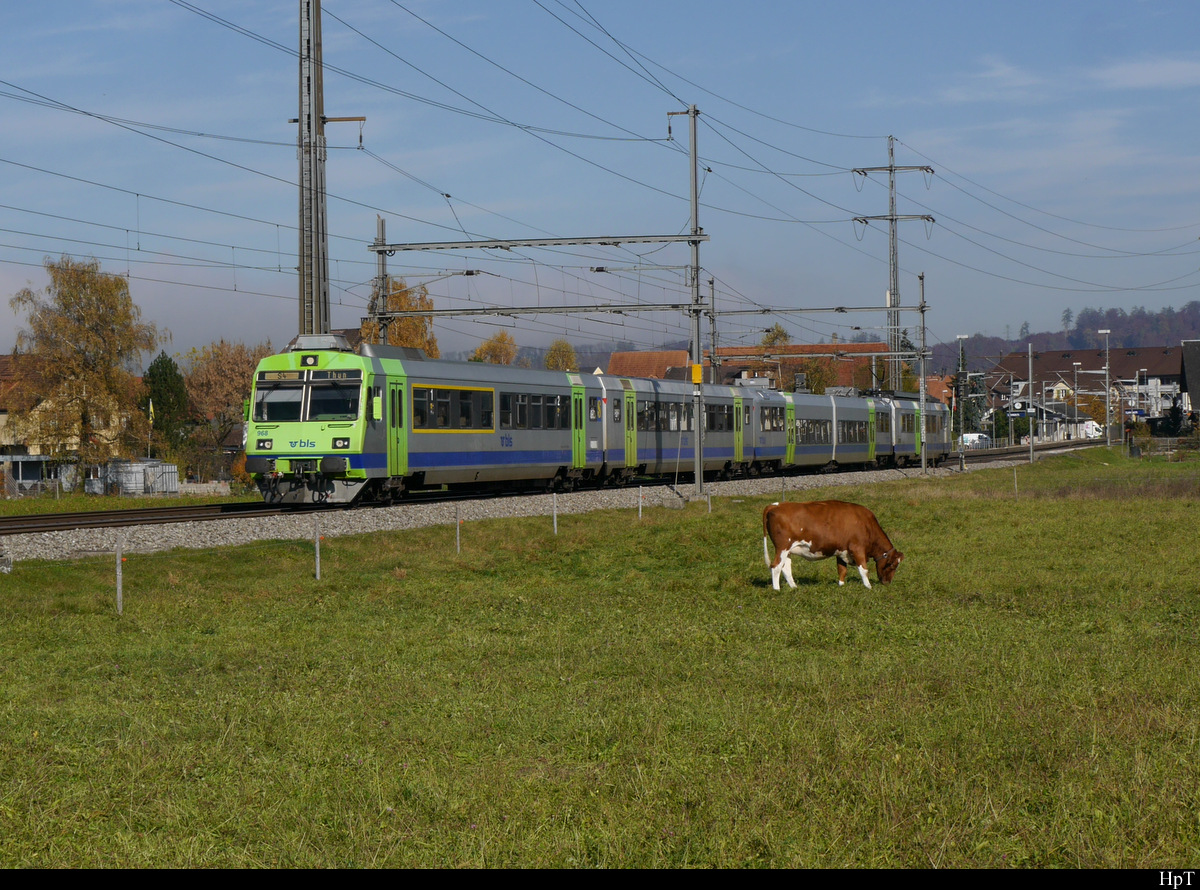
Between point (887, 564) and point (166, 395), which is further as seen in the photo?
point (166, 395)

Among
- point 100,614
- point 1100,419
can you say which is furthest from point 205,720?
point 1100,419

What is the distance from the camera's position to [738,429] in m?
50.5

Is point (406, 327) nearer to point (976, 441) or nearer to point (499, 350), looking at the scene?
point (499, 350)

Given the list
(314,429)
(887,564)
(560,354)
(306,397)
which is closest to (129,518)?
(314,429)

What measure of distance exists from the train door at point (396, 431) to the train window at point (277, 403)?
2.14 m

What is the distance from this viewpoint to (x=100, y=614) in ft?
53.2

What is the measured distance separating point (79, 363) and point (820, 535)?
197 feet

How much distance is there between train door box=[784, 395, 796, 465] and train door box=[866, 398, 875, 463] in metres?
9.39

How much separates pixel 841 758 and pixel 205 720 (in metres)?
4.97

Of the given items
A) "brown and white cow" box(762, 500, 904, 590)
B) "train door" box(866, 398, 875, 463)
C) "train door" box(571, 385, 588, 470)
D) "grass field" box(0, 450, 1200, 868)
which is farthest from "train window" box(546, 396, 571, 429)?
"train door" box(866, 398, 875, 463)

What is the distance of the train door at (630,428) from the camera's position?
141ft

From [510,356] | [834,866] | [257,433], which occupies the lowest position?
[834,866]

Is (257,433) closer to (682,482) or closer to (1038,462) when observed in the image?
(682,482)

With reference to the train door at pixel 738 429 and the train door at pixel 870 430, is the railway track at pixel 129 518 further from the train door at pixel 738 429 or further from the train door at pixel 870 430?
the train door at pixel 870 430
